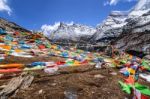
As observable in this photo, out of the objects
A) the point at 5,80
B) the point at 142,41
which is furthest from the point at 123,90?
the point at 142,41

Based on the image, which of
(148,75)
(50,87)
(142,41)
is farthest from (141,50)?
(50,87)

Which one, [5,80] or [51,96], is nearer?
[51,96]

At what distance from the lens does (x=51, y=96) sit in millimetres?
7555

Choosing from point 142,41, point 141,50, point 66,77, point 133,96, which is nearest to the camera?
point 133,96

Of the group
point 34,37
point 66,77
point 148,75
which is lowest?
point 148,75

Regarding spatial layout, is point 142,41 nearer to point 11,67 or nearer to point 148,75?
point 148,75

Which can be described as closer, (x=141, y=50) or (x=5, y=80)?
(x=5, y=80)

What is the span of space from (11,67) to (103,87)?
13.8ft

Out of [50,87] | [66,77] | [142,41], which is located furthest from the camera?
[142,41]

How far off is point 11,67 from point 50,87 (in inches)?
122

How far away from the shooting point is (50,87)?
831 cm

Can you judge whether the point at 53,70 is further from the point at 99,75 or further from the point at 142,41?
the point at 142,41

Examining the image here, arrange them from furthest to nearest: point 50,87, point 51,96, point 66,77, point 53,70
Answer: point 53,70 < point 66,77 < point 50,87 < point 51,96

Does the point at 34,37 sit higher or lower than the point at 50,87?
higher
